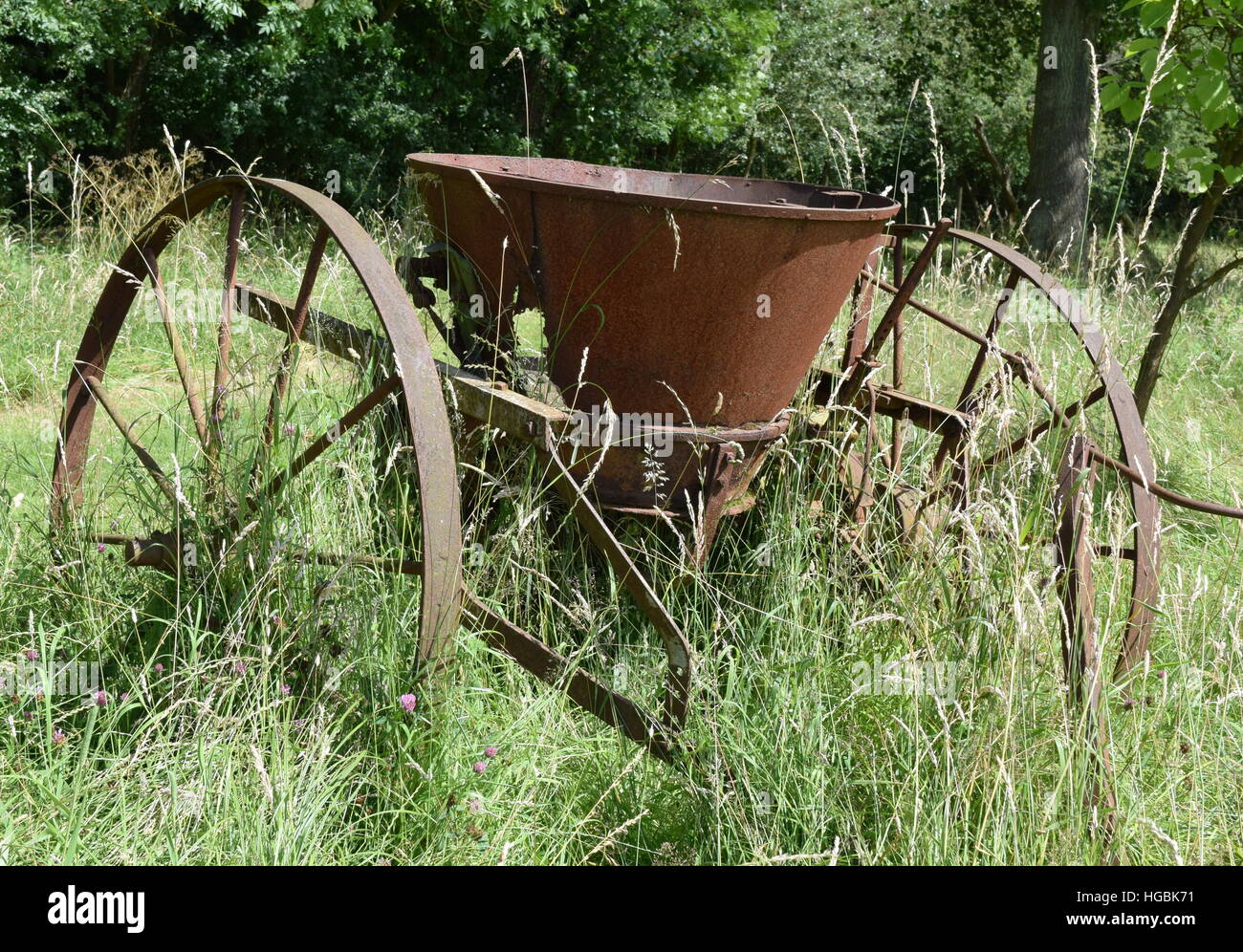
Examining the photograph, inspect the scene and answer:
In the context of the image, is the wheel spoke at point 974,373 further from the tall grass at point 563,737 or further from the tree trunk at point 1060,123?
the tree trunk at point 1060,123

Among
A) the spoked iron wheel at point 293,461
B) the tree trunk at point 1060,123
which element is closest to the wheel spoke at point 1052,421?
the spoked iron wheel at point 293,461

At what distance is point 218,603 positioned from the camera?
8.98 ft

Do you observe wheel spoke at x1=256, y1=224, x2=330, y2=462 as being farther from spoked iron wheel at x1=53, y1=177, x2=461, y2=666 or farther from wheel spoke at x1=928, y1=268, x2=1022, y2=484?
wheel spoke at x1=928, y1=268, x2=1022, y2=484

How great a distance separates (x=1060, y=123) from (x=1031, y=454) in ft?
32.8

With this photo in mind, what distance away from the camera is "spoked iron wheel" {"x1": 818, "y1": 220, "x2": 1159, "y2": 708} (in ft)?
8.40

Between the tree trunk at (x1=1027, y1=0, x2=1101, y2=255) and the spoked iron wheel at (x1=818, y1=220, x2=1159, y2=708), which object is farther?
the tree trunk at (x1=1027, y1=0, x2=1101, y2=255)

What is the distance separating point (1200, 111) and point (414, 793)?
3.67m

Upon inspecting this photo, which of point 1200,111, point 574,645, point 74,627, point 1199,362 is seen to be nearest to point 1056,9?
point 1199,362

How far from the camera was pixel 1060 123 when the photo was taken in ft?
37.8

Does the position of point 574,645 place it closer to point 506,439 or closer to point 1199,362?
point 506,439

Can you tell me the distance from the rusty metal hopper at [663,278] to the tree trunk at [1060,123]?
9.32 meters

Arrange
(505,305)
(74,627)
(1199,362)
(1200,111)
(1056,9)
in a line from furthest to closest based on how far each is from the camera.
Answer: (1056,9) → (1199,362) → (1200,111) → (505,305) → (74,627)

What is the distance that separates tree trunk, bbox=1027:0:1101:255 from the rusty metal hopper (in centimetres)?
932
